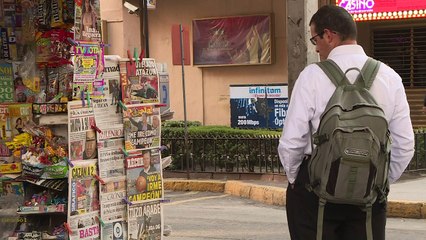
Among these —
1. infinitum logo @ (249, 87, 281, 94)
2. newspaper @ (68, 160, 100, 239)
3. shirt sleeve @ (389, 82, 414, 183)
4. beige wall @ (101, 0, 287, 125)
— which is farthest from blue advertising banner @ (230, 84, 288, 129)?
shirt sleeve @ (389, 82, 414, 183)

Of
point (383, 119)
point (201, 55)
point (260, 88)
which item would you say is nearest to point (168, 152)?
point (260, 88)

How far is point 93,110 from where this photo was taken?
4949 millimetres

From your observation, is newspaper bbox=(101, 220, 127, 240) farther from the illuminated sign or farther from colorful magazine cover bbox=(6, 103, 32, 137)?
the illuminated sign

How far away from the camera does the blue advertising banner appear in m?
16.1

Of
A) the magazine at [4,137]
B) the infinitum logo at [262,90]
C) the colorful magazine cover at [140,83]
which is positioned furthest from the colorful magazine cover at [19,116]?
the infinitum logo at [262,90]

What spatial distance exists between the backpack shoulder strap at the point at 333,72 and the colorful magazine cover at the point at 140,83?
1931mm

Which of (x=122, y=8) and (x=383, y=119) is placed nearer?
(x=383, y=119)

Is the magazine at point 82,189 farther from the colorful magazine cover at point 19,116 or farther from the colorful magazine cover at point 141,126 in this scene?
the colorful magazine cover at point 19,116

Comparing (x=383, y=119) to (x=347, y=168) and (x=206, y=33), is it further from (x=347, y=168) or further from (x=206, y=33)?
(x=206, y=33)

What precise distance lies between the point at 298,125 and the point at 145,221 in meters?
2.13

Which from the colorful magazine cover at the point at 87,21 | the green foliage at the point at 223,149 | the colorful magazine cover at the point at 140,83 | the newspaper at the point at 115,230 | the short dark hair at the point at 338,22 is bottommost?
the green foliage at the point at 223,149

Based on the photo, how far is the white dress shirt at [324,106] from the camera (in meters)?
3.50

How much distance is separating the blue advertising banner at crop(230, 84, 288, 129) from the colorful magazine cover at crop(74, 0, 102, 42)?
10.8 meters

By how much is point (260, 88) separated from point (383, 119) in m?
13.1
